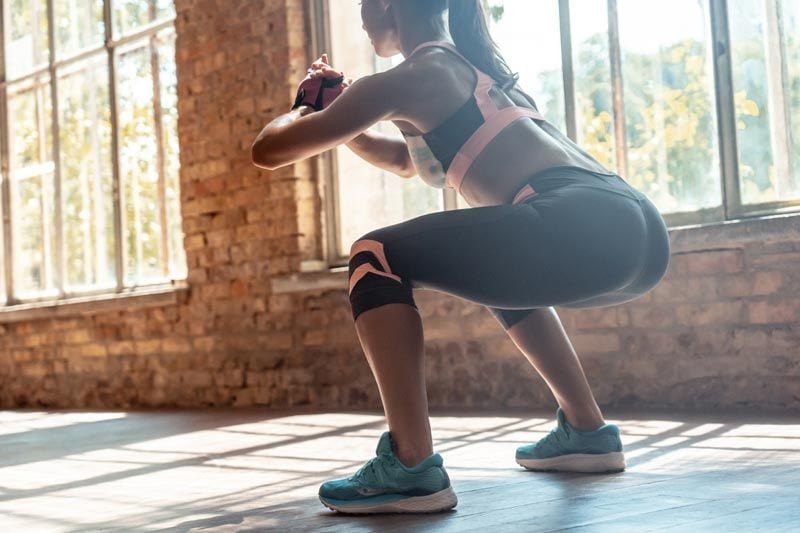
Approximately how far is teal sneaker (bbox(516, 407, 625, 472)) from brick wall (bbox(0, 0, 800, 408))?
1830 mm

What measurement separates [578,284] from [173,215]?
5.38 m

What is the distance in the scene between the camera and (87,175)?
8.22 meters

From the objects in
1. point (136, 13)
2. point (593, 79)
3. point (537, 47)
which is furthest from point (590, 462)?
point (136, 13)

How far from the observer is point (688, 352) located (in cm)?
467

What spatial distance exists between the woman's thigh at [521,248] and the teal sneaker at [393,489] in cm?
38

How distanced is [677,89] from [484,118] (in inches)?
106

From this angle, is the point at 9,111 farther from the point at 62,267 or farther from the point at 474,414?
the point at 474,414

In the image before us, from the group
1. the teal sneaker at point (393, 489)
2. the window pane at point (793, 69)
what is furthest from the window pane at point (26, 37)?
the teal sneaker at point (393, 489)

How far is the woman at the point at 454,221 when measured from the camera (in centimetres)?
232

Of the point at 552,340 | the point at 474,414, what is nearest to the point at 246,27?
the point at 474,414

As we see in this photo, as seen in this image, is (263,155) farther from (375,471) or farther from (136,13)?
(136,13)

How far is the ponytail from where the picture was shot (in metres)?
2.50

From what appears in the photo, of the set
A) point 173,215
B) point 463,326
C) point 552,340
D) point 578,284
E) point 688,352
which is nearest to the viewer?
point 578,284

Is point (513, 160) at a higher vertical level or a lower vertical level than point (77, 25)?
lower
